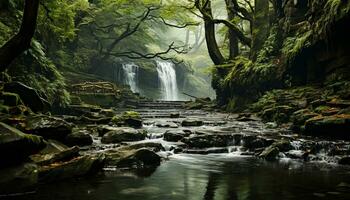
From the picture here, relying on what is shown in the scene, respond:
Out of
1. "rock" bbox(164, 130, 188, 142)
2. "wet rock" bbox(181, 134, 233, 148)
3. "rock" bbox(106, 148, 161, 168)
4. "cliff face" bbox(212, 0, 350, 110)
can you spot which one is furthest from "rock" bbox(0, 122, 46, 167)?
"cliff face" bbox(212, 0, 350, 110)

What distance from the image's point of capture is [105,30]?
35.7 metres

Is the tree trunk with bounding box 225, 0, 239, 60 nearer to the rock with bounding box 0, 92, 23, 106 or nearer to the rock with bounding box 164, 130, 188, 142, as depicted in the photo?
the rock with bounding box 164, 130, 188, 142

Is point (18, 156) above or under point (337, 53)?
under

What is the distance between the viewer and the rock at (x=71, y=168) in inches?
259

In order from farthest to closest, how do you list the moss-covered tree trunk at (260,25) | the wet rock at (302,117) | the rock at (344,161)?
the moss-covered tree trunk at (260,25) < the wet rock at (302,117) < the rock at (344,161)

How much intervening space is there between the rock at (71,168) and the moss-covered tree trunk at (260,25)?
650 inches

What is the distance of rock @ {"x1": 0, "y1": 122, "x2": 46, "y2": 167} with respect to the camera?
6.14 m

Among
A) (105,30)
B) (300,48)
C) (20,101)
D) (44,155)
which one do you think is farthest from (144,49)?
(44,155)

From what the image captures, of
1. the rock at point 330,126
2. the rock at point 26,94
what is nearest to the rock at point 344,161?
the rock at point 330,126

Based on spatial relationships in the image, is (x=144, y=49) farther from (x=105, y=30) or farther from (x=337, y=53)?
(x=337, y=53)

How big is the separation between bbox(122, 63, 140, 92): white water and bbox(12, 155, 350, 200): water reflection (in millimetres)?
32742

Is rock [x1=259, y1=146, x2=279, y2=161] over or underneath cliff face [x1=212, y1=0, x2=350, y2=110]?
underneath

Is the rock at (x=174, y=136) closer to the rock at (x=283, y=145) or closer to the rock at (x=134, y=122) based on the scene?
the rock at (x=283, y=145)

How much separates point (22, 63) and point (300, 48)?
12744 mm
